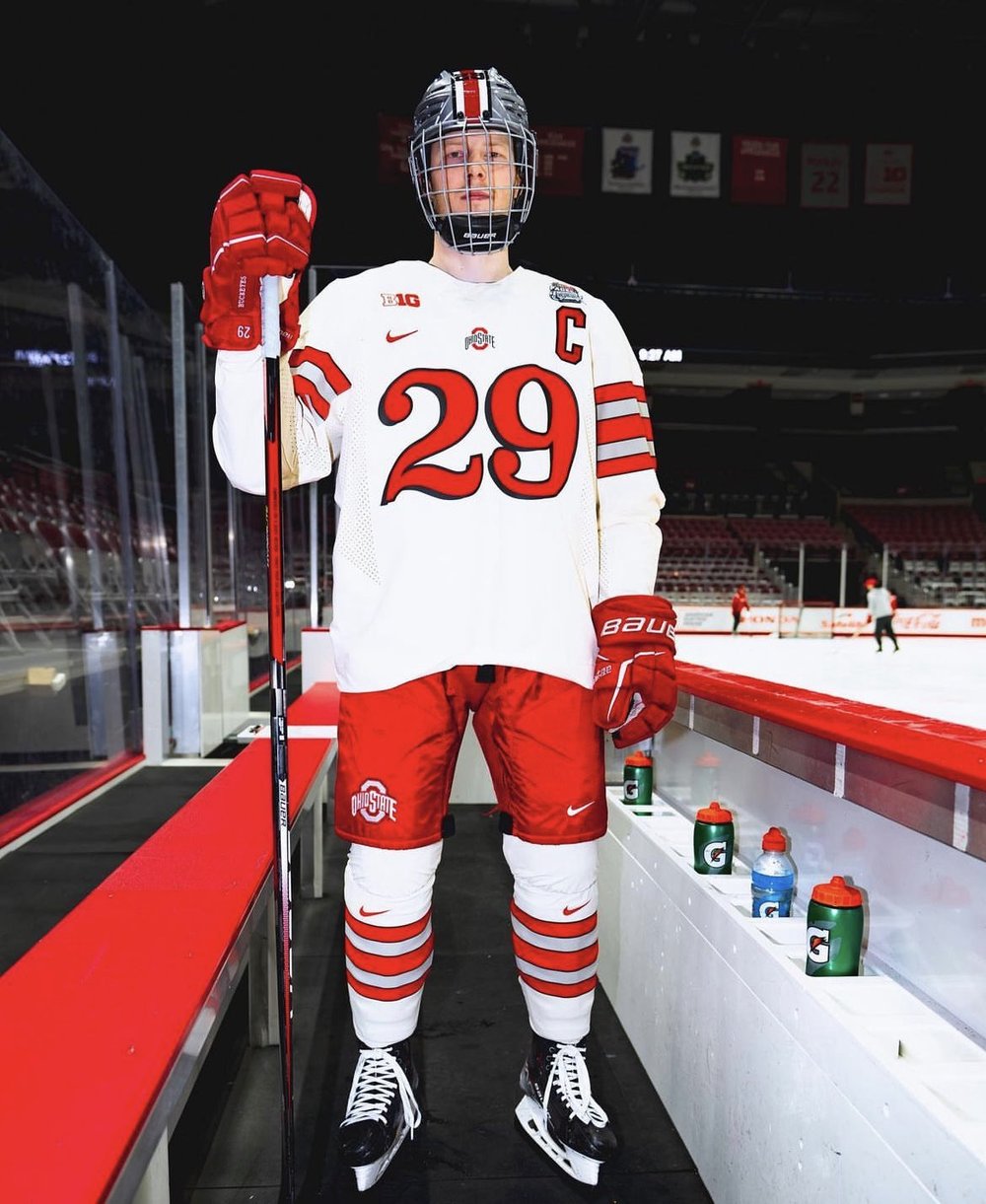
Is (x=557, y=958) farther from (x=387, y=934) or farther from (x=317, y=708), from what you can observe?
(x=317, y=708)

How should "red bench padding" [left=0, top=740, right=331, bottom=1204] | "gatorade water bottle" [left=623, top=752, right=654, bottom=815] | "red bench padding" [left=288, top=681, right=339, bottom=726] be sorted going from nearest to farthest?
"red bench padding" [left=0, top=740, right=331, bottom=1204] < "gatorade water bottle" [left=623, top=752, right=654, bottom=815] < "red bench padding" [left=288, top=681, right=339, bottom=726]

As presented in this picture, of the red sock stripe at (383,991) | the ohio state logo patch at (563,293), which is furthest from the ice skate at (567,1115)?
the ohio state logo patch at (563,293)

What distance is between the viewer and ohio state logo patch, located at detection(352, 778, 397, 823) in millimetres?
1234

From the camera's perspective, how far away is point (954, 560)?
61.5 ft

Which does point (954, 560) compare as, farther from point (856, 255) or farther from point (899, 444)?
point (856, 255)

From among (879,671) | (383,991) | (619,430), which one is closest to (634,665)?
(619,430)

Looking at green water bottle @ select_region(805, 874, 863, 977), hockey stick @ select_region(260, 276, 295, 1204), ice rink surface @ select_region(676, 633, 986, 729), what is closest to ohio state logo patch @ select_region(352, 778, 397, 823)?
hockey stick @ select_region(260, 276, 295, 1204)

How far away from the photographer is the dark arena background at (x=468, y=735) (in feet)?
3.13

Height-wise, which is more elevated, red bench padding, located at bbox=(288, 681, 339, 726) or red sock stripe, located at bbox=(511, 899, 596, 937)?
red sock stripe, located at bbox=(511, 899, 596, 937)

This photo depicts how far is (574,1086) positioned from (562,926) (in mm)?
230

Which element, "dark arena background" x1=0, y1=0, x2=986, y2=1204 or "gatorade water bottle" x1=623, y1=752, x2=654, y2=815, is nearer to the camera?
"dark arena background" x1=0, y1=0, x2=986, y2=1204

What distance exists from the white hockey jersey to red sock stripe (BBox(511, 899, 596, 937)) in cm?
36

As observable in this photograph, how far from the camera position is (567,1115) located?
4.24ft

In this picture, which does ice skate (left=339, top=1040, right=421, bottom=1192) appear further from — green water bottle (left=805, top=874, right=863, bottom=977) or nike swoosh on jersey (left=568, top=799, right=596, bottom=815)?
green water bottle (left=805, top=874, right=863, bottom=977)
